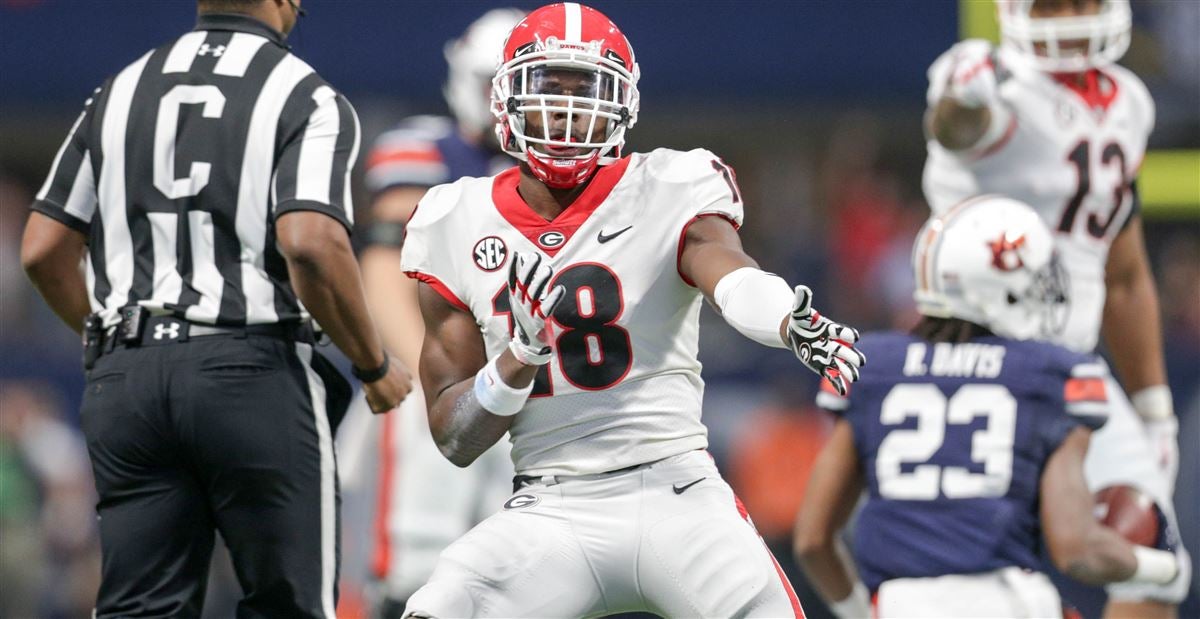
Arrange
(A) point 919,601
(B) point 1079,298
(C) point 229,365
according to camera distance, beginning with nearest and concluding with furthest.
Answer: (C) point 229,365 → (A) point 919,601 → (B) point 1079,298

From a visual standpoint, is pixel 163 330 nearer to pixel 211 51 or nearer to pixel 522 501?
pixel 211 51

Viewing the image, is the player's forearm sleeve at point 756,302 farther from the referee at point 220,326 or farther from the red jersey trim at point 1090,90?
the red jersey trim at point 1090,90

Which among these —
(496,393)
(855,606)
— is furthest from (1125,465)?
(496,393)

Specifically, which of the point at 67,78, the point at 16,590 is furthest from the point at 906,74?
the point at 16,590

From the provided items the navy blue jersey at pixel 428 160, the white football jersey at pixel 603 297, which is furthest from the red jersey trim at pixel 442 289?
the navy blue jersey at pixel 428 160

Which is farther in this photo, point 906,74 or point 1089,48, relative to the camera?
point 906,74

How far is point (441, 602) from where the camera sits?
3021 millimetres

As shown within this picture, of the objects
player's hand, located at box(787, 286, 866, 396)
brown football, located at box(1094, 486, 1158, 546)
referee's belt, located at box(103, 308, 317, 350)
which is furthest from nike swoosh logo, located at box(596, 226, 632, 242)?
brown football, located at box(1094, 486, 1158, 546)

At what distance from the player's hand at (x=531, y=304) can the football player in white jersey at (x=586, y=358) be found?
0.05m

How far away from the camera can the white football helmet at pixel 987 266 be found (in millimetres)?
4035

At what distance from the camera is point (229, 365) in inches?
137

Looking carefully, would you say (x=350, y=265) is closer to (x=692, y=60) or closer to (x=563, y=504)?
(x=563, y=504)

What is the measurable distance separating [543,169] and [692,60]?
5666 millimetres

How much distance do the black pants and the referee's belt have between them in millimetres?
17
